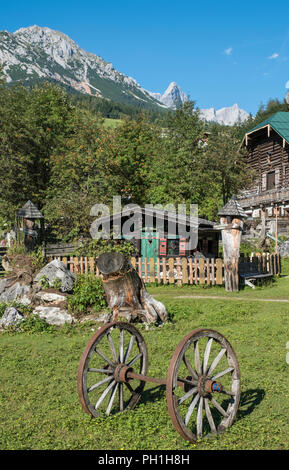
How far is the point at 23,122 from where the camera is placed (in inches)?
1213

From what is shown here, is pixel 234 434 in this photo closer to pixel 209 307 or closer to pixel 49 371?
pixel 49 371

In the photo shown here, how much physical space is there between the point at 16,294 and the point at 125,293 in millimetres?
3640

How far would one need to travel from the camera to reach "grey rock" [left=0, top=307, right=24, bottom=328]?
388 inches

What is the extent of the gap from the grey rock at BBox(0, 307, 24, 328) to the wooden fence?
6.66 m

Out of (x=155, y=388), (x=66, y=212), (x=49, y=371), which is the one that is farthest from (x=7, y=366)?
(x=66, y=212)

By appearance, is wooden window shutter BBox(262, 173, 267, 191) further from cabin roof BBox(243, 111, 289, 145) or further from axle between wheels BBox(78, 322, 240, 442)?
axle between wheels BBox(78, 322, 240, 442)

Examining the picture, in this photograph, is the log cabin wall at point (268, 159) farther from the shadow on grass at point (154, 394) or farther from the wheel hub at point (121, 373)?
the wheel hub at point (121, 373)

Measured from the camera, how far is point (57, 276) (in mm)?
11164

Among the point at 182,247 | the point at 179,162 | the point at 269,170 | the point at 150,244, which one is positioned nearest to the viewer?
the point at 182,247

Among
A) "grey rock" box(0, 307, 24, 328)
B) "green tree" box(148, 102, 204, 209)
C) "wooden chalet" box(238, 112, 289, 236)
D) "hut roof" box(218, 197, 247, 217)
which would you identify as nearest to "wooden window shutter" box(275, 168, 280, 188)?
"wooden chalet" box(238, 112, 289, 236)

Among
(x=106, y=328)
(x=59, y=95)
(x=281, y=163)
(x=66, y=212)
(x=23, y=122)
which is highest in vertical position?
(x=59, y=95)

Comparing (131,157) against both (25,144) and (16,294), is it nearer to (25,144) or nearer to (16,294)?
(25,144)

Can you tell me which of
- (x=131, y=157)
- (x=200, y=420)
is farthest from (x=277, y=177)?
(x=200, y=420)
